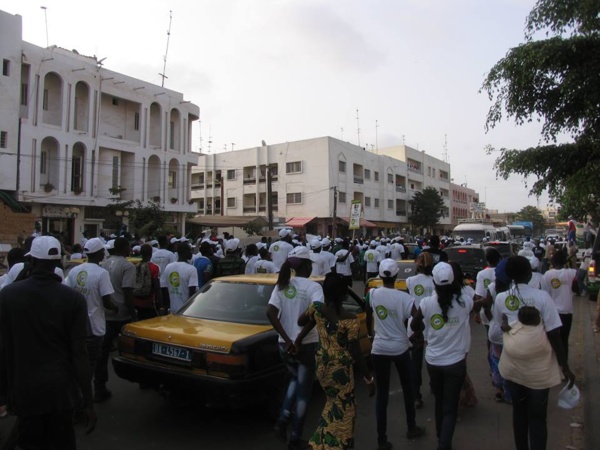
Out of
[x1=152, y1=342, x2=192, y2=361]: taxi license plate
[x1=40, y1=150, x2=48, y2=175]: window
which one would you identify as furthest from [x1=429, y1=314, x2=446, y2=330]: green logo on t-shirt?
[x1=40, y1=150, x2=48, y2=175]: window

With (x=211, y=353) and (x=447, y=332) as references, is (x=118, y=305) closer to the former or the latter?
(x=211, y=353)

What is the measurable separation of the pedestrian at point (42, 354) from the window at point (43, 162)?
26267mm

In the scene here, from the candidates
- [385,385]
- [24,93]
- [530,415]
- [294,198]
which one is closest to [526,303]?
[530,415]

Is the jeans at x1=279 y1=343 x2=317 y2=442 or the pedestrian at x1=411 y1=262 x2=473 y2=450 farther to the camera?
the jeans at x1=279 y1=343 x2=317 y2=442

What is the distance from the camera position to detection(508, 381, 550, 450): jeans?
11.3 ft

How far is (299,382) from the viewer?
4047 millimetres

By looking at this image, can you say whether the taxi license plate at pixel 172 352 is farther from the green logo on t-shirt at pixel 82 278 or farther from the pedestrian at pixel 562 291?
the pedestrian at pixel 562 291

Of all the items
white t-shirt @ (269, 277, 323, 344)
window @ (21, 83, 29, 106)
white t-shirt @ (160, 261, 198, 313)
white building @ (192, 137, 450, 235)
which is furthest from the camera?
white building @ (192, 137, 450, 235)

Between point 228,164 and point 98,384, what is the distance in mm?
45905

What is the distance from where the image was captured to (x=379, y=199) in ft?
175

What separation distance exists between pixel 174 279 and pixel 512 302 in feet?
15.1

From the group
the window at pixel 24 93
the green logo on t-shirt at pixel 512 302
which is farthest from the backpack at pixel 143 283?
the window at pixel 24 93

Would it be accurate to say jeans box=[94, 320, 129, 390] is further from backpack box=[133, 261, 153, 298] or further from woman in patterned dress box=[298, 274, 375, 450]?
woman in patterned dress box=[298, 274, 375, 450]

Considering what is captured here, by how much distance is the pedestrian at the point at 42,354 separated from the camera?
2.76m
